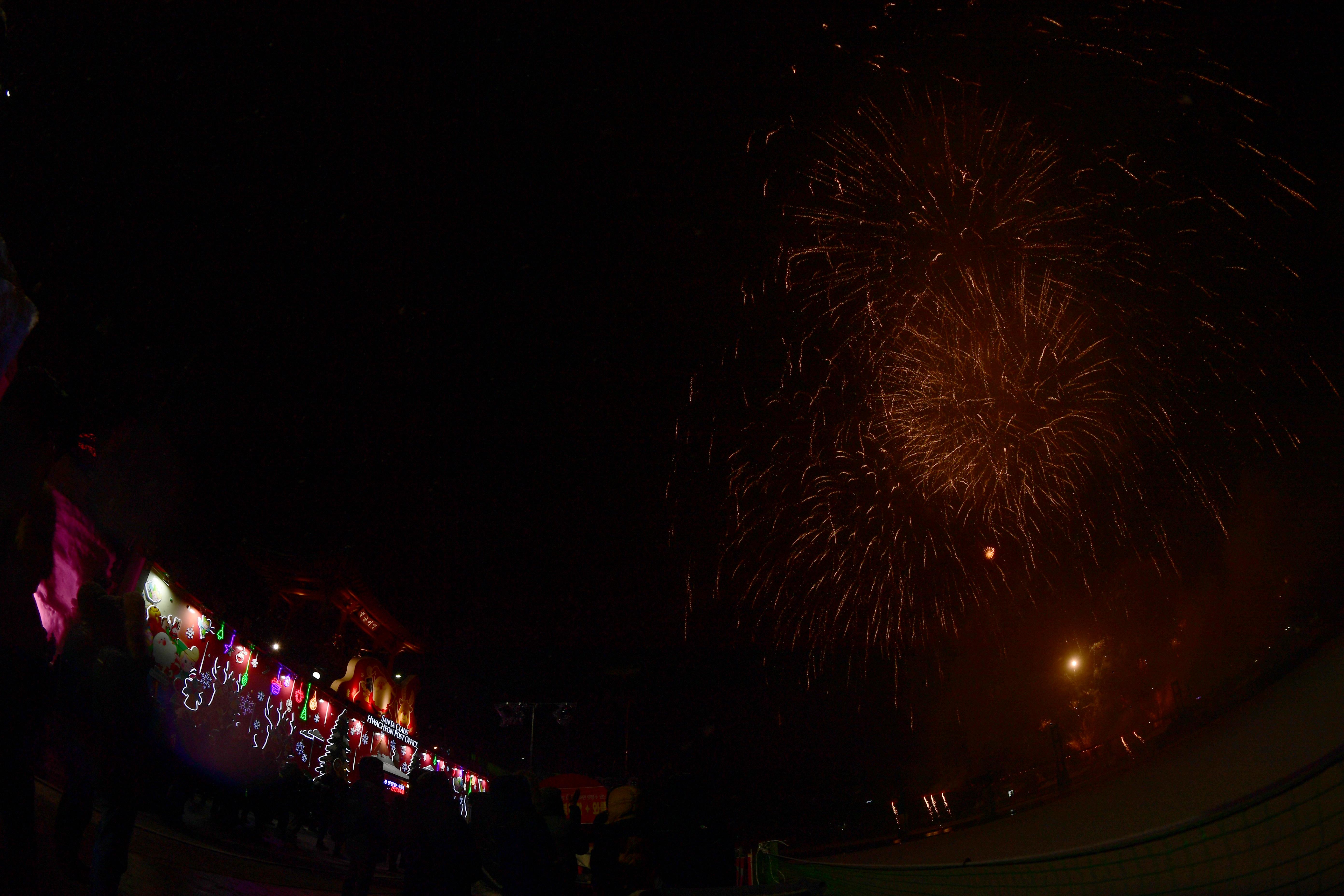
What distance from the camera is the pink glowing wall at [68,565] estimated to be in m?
7.73

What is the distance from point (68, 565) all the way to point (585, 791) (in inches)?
871

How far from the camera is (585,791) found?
86.4 ft

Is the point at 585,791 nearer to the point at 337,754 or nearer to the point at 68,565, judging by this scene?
the point at 337,754

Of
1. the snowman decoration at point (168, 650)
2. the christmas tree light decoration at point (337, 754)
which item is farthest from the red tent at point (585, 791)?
the snowman decoration at point (168, 650)

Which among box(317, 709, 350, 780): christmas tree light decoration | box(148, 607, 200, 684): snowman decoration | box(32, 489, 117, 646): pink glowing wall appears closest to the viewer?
box(32, 489, 117, 646): pink glowing wall

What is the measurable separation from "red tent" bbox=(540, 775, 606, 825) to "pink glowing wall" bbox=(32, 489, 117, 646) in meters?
20.3

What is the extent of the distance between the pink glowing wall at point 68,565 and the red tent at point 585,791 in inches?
801

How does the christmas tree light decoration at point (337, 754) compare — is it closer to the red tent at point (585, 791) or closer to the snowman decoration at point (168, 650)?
the snowman decoration at point (168, 650)

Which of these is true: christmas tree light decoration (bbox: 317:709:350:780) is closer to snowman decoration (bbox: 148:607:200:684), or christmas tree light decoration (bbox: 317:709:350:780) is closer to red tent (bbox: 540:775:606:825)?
snowman decoration (bbox: 148:607:200:684)

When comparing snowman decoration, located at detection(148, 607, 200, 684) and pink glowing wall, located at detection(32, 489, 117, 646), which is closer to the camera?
pink glowing wall, located at detection(32, 489, 117, 646)

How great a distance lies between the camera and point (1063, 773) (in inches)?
538

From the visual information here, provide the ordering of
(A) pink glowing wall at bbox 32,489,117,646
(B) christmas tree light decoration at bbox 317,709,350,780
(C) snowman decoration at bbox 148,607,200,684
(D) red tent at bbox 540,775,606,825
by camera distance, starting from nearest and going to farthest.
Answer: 1. (A) pink glowing wall at bbox 32,489,117,646
2. (C) snowman decoration at bbox 148,607,200,684
3. (B) christmas tree light decoration at bbox 317,709,350,780
4. (D) red tent at bbox 540,775,606,825

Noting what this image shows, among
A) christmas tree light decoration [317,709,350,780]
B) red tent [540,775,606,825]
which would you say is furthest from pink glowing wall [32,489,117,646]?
red tent [540,775,606,825]

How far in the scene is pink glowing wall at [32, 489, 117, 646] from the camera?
773 cm
